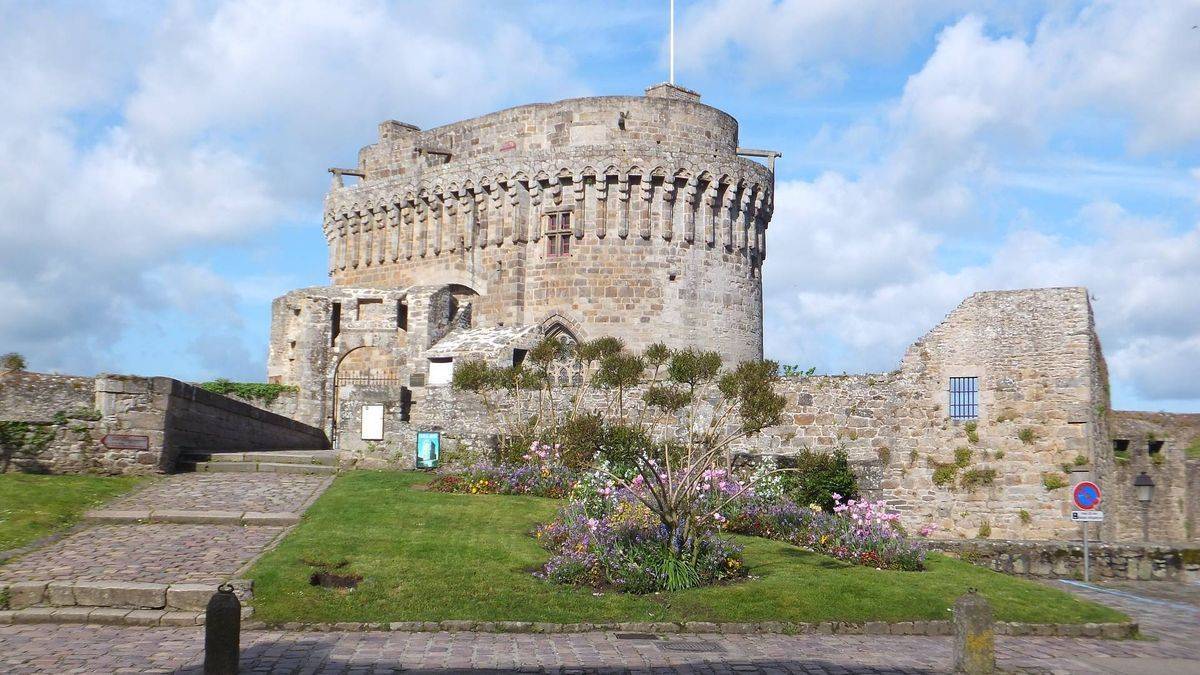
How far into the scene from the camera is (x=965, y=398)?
23109 millimetres

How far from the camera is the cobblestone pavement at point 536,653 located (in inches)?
363

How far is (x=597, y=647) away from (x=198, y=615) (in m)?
4.41

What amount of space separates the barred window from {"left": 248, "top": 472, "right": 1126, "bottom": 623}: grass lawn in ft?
61.5

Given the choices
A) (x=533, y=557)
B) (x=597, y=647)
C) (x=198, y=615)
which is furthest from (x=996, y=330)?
(x=198, y=615)

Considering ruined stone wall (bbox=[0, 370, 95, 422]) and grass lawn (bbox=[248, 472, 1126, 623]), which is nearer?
grass lawn (bbox=[248, 472, 1126, 623])

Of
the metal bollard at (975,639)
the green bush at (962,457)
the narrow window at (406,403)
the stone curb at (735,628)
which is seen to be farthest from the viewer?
the narrow window at (406,403)

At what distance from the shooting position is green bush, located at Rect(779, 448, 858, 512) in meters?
20.2

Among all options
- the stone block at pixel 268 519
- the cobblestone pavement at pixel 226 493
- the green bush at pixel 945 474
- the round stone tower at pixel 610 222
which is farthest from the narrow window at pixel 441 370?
the stone block at pixel 268 519

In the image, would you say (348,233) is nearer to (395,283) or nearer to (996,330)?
(395,283)

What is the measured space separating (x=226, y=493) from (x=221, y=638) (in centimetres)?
998

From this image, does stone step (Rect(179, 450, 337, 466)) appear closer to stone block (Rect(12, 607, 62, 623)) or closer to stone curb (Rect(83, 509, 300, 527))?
stone curb (Rect(83, 509, 300, 527))

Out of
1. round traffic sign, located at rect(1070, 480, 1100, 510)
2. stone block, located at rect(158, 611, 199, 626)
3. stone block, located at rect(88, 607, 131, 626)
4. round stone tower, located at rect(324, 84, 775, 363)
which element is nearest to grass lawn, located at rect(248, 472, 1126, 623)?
stone block, located at rect(158, 611, 199, 626)

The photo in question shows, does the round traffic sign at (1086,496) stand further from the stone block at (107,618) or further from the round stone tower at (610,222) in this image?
the round stone tower at (610,222)

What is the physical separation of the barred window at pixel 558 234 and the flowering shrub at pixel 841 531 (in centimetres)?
1729
